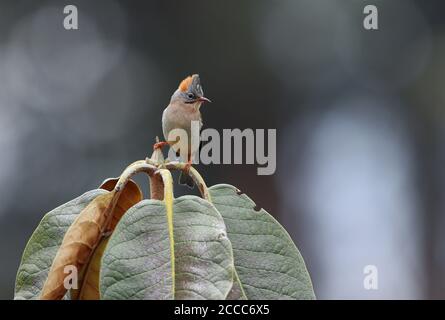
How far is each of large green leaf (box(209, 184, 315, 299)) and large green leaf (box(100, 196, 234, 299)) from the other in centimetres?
10

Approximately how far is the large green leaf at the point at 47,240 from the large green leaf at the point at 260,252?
9.6 inches

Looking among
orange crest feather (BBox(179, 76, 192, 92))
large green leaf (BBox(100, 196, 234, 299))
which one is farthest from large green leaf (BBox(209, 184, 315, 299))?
orange crest feather (BBox(179, 76, 192, 92))

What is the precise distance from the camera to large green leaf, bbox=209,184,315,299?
119 centimetres

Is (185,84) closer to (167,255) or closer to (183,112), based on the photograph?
(183,112)

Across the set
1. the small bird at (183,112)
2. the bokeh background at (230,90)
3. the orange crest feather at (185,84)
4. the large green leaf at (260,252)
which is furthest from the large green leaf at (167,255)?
the bokeh background at (230,90)

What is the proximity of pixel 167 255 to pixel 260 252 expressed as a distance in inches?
7.3

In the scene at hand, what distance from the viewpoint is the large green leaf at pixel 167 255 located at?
3.51ft

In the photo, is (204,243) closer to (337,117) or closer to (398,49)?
(337,117)

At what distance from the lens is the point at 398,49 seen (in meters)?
7.59

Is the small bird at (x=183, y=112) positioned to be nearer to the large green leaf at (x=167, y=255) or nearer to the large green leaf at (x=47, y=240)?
the large green leaf at (x=47, y=240)

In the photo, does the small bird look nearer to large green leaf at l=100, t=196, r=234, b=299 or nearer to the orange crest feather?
the orange crest feather

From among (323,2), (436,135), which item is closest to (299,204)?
(436,135)
